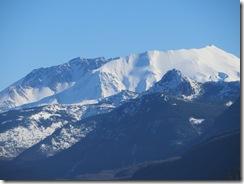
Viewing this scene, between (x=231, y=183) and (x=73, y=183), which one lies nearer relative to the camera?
(x=231, y=183)

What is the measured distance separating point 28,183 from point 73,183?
24.6 feet

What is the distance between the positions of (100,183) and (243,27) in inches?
1165

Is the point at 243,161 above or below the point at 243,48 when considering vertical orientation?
below

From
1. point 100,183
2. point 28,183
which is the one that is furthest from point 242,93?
point 28,183

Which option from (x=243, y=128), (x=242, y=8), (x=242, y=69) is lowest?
(x=243, y=128)

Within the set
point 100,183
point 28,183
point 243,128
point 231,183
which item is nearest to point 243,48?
point 243,128

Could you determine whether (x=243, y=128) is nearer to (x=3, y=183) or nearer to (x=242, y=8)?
(x=242, y=8)

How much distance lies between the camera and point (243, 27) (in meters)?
102

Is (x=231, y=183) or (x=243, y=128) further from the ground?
(x=243, y=128)

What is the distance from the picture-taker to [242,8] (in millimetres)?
105188

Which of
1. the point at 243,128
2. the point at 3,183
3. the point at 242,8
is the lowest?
the point at 3,183

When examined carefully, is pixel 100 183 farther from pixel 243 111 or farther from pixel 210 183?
pixel 243 111

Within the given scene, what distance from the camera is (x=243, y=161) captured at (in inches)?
4129

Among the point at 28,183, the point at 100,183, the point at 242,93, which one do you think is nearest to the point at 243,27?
the point at 242,93
